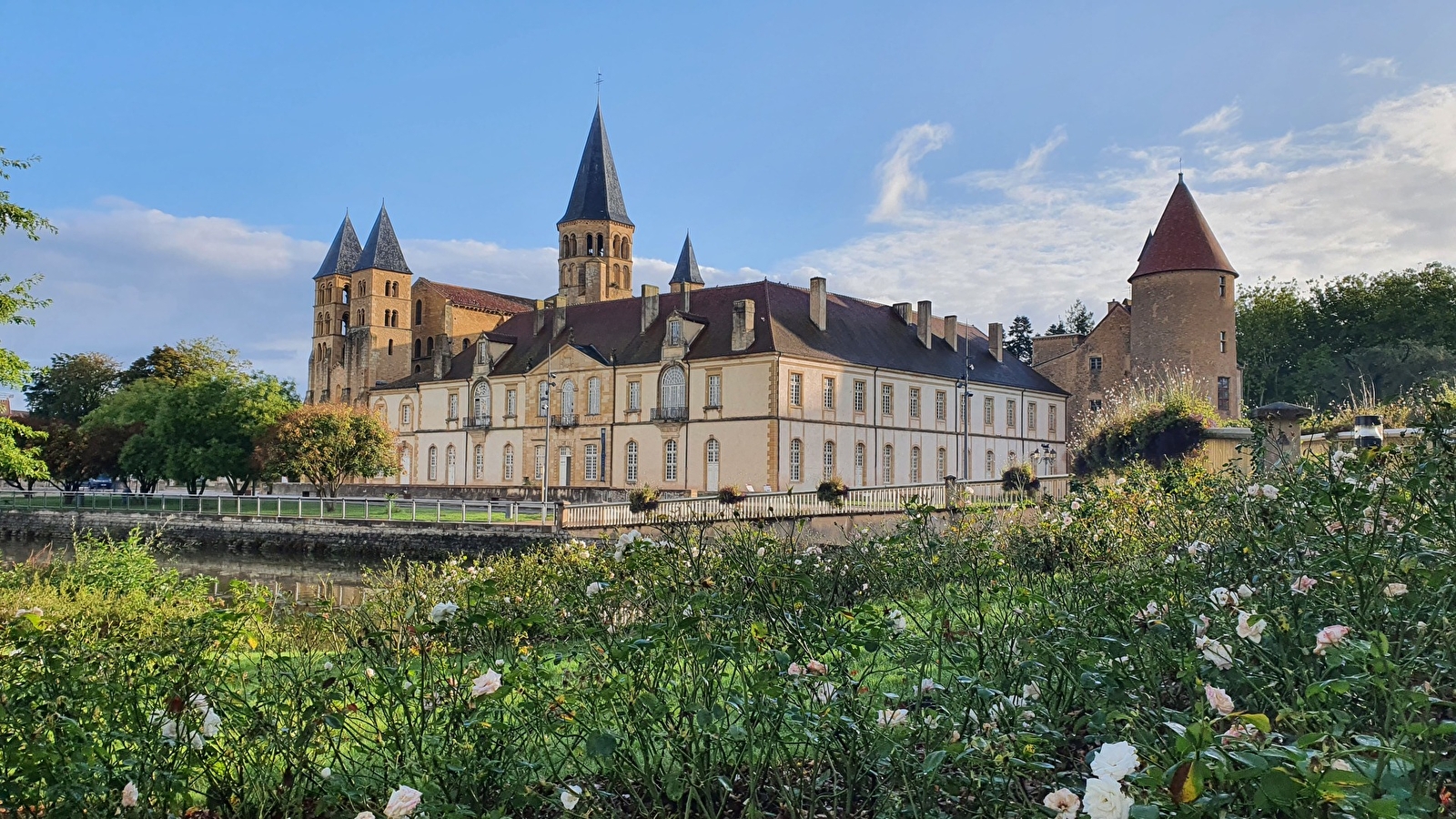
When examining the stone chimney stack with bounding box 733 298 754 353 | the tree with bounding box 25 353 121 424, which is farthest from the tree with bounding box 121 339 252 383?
the stone chimney stack with bounding box 733 298 754 353

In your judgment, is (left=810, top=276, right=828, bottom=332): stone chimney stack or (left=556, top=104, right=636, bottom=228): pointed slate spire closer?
(left=810, top=276, right=828, bottom=332): stone chimney stack

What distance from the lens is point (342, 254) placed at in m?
70.8

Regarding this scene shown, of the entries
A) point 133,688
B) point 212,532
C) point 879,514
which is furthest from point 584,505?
point 133,688

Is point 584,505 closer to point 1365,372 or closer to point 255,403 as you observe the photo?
point 255,403

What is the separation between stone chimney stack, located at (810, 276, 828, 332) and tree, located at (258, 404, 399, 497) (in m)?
18.8

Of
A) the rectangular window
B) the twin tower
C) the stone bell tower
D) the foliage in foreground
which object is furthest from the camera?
the stone bell tower

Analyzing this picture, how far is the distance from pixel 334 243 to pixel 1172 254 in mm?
51857

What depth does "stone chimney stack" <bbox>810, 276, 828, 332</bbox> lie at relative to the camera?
1829 inches

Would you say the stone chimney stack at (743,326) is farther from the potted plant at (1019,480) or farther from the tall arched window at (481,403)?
the potted plant at (1019,480)

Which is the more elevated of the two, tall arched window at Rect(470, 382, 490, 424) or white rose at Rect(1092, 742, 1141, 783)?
tall arched window at Rect(470, 382, 490, 424)

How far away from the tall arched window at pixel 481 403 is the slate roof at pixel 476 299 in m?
10.9

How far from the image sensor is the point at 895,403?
47.7 meters

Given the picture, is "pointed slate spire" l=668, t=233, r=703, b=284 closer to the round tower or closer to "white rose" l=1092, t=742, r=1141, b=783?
the round tower

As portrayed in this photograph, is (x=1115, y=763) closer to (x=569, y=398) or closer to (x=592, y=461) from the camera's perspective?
(x=592, y=461)
